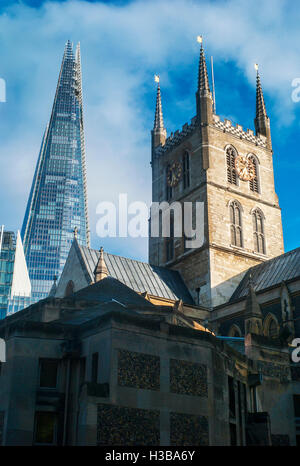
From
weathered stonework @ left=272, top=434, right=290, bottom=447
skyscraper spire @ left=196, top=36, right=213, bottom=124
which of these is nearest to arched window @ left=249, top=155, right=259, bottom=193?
skyscraper spire @ left=196, top=36, right=213, bottom=124

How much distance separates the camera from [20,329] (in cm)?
1955

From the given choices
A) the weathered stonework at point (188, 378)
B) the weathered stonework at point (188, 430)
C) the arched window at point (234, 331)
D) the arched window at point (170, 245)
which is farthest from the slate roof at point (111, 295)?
the arched window at point (170, 245)

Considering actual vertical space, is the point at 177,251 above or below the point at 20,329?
above

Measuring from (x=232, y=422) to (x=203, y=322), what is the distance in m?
17.4

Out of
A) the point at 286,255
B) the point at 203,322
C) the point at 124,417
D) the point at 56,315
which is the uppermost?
the point at 286,255

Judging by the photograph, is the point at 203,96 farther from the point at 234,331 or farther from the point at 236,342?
the point at 236,342

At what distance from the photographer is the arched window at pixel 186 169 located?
47.9 m

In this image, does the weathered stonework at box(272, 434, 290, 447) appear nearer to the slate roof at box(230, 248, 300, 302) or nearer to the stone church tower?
the slate roof at box(230, 248, 300, 302)

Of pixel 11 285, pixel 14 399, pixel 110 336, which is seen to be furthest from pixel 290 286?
pixel 11 285

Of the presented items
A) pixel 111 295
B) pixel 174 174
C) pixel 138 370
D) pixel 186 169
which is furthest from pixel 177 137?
pixel 138 370

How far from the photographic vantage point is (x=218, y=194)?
44906 millimetres

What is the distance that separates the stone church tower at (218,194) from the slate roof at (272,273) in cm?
93

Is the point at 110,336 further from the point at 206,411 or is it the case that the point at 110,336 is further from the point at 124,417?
the point at 206,411

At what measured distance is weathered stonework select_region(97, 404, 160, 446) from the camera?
17.3m
